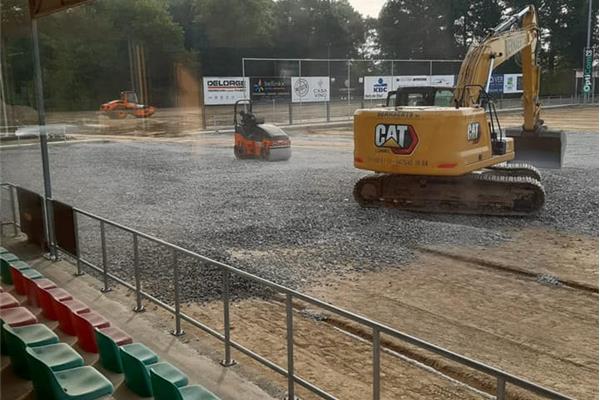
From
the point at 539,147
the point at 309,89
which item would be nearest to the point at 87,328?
the point at 539,147

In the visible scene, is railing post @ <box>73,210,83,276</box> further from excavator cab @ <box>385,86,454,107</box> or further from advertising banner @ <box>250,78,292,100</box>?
advertising banner @ <box>250,78,292,100</box>

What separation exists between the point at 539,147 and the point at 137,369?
12.4m

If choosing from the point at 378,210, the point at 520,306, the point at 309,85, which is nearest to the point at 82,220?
the point at 378,210

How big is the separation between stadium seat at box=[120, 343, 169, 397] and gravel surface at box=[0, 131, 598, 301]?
2.54 metres

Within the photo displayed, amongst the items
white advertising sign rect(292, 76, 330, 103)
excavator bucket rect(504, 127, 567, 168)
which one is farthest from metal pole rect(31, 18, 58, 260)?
white advertising sign rect(292, 76, 330, 103)

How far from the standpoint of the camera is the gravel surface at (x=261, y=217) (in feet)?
26.5

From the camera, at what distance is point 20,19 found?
26.3ft

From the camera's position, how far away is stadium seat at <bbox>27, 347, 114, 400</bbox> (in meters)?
3.67

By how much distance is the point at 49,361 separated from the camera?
4.08 m

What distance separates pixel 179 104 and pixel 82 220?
26.6m

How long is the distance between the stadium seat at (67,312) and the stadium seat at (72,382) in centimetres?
117

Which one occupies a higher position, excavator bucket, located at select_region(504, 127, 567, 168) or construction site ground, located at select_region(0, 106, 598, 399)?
excavator bucket, located at select_region(504, 127, 567, 168)

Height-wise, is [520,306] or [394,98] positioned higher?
[394,98]

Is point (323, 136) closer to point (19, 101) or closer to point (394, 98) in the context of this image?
point (394, 98)
